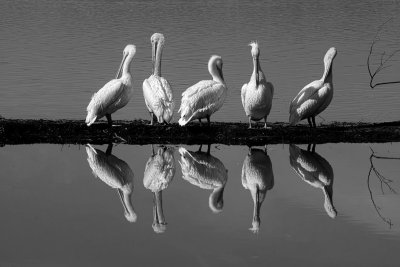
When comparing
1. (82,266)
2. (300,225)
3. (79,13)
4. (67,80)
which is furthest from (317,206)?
(79,13)

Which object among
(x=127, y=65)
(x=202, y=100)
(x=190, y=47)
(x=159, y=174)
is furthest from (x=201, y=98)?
(x=190, y=47)

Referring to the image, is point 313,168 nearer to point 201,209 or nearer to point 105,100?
point 201,209

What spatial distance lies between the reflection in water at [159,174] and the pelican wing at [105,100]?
43.7 inches

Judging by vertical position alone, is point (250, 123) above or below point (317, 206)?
above

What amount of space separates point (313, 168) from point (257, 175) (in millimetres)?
808

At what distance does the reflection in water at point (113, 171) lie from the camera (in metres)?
12.7

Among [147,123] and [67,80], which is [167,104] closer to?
[147,123]

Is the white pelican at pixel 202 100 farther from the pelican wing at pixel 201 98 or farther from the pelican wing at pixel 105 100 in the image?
the pelican wing at pixel 105 100

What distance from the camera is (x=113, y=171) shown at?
13.7 meters

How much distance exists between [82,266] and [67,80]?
11.0 meters

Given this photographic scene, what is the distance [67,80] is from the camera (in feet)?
67.4

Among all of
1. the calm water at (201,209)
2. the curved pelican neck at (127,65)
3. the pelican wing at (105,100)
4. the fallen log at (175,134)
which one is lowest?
the calm water at (201,209)

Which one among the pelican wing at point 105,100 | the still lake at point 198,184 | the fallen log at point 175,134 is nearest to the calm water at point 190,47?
the still lake at point 198,184

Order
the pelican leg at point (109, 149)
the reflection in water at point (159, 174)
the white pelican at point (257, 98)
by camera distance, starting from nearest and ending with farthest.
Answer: the reflection in water at point (159, 174)
the pelican leg at point (109, 149)
the white pelican at point (257, 98)
